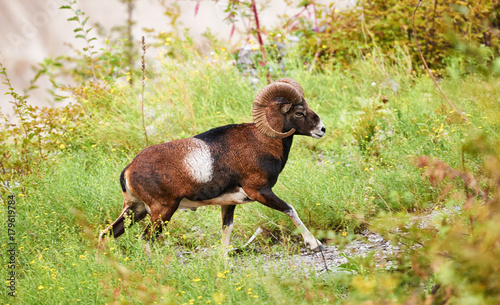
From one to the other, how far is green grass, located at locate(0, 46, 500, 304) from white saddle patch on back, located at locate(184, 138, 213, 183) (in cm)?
62

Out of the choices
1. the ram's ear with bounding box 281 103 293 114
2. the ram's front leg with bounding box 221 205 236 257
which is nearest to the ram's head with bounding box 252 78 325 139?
the ram's ear with bounding box 281 103 293 114

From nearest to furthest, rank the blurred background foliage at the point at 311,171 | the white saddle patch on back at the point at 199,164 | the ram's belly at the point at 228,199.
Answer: the blurred background foliage at the point at 311,171 < the white saddle patch on back at the point at 199,164 < the ram's belly at the point at 228,199

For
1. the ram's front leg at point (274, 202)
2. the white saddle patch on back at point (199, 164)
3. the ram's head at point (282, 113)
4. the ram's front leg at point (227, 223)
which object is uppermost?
the ram's head at point (282, 113)

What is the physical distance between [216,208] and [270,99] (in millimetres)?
1955

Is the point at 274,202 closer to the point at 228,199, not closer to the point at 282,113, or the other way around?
the point at 228,199

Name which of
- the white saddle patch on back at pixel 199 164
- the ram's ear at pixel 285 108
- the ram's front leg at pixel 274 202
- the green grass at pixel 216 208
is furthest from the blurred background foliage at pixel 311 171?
the ram's ear at pixel 285 108

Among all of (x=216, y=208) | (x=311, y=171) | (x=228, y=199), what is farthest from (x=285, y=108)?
(x=216, y=208)

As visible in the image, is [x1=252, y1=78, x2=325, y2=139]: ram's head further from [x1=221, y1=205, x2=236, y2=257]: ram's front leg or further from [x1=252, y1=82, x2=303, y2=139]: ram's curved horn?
[x1=221, y1=205, x2=236, y2=257]: ram's front leg

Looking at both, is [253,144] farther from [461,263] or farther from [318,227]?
[461,263]

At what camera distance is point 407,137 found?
22.9 feet

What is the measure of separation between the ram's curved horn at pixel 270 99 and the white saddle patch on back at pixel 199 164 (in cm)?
53

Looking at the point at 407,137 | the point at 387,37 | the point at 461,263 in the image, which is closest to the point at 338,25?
the point at 387,37

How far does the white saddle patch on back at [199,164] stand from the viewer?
4.59m

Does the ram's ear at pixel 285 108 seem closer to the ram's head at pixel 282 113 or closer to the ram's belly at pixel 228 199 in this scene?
the ram's head at pixel 282 113
